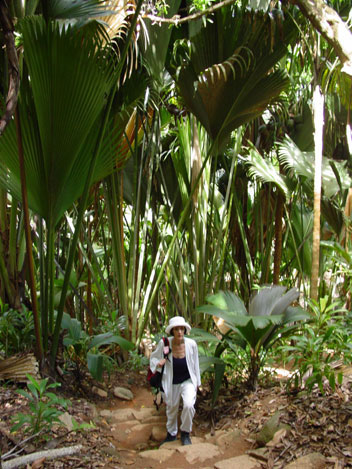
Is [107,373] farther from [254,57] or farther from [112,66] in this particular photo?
[254,57]

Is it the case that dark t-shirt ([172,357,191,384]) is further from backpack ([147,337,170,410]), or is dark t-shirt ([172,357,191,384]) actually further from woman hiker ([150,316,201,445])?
backpack ([147,337,170,410])

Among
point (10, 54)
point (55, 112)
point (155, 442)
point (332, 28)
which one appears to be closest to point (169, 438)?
point (155, 442)

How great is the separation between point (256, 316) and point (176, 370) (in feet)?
2.49

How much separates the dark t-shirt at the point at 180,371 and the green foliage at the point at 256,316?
342mm

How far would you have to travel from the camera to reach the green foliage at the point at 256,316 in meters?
3.36

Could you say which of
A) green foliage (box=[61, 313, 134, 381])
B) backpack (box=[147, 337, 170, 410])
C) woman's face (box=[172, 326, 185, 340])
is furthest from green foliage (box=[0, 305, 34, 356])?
woman's face (box=[172, 326, 185, 340])

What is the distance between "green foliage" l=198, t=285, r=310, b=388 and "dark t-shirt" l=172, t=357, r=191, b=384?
342 mm

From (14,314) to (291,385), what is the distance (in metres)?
2.17

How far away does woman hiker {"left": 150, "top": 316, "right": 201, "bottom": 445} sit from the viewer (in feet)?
11.4

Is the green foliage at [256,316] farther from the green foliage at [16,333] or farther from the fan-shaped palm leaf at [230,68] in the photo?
the fan-shaped palm leaf at [230,68]

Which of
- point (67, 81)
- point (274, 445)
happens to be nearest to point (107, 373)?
point (274, 445)

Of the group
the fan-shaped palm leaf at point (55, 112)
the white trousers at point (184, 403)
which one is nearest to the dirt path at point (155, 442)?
the white trousers at point (184, 403)

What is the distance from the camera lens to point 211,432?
3404mm

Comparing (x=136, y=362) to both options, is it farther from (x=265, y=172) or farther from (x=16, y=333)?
(x=265, y=172)
